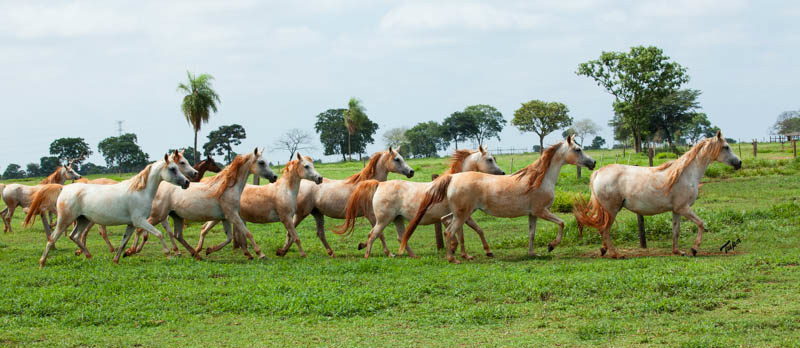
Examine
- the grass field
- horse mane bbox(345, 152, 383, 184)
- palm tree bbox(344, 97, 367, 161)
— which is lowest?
the grass field

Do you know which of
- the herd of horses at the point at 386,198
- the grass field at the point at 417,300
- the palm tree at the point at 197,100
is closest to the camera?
the grass field at the point at 417,300

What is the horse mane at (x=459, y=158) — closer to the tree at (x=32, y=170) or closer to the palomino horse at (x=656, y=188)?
the palomino horse at (x=656, y=188)

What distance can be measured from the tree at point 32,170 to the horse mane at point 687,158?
83.1 metres

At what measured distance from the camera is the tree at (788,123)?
104 metres

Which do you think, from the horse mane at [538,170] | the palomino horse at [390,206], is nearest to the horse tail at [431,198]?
the palomino horse at [390,206]

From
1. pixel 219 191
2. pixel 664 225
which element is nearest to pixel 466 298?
pixel 219 191

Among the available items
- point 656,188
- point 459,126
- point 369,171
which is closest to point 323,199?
point 369,171

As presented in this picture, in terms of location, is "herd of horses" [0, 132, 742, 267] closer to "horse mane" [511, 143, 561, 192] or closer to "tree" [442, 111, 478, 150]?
"horse mane" [511, 143, 561, 192]

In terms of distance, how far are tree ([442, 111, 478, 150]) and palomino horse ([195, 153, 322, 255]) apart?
9197 centimetres

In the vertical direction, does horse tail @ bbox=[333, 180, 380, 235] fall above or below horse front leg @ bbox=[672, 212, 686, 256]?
above

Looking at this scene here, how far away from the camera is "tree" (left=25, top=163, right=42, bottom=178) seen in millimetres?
78887

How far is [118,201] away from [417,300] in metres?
6.13

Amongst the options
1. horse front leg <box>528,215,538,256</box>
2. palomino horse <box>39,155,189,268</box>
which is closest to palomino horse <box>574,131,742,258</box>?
horse front leg <box>528,215,538,256</box>

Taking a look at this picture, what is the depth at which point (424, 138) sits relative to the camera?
357 ft
